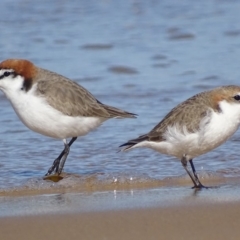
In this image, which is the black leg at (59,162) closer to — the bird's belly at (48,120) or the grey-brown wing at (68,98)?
the bird's belly at (48,120)

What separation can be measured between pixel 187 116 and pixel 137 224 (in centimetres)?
187

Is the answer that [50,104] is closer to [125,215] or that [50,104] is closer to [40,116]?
[40,116]

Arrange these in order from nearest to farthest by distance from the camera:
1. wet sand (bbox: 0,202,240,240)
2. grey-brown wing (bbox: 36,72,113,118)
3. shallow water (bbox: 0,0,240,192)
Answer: wet sand (bbox: 0,202,240,240) < grey-brown wing (bbox: 36,72,113,118) < shallow water (bbox: 0,0,240,192)

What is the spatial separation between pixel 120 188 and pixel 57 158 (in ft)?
3.28

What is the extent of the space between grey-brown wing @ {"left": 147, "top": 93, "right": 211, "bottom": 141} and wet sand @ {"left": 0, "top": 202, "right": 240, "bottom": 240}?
118cm

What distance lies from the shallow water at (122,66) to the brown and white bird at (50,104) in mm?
480

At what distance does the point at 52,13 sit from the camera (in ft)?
56.8

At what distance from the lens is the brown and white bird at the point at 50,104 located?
9.17m

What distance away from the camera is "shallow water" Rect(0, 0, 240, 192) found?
9570mm

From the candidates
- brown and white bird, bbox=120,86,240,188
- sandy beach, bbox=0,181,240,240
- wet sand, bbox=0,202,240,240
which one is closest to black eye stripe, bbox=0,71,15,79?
sandy beach, bbox=0,181,240,240

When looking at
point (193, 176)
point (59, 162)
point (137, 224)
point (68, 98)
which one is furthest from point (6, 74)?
point (137, 224)

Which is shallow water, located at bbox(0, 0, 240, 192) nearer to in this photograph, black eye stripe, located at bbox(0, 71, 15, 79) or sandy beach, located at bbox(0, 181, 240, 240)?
sandy beach, located at bbox(0, 181, 240, 240)

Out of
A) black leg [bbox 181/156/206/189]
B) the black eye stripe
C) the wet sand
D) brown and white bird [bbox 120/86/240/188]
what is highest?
the black eye stripe

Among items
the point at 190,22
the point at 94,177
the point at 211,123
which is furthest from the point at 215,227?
the point at 190,22
